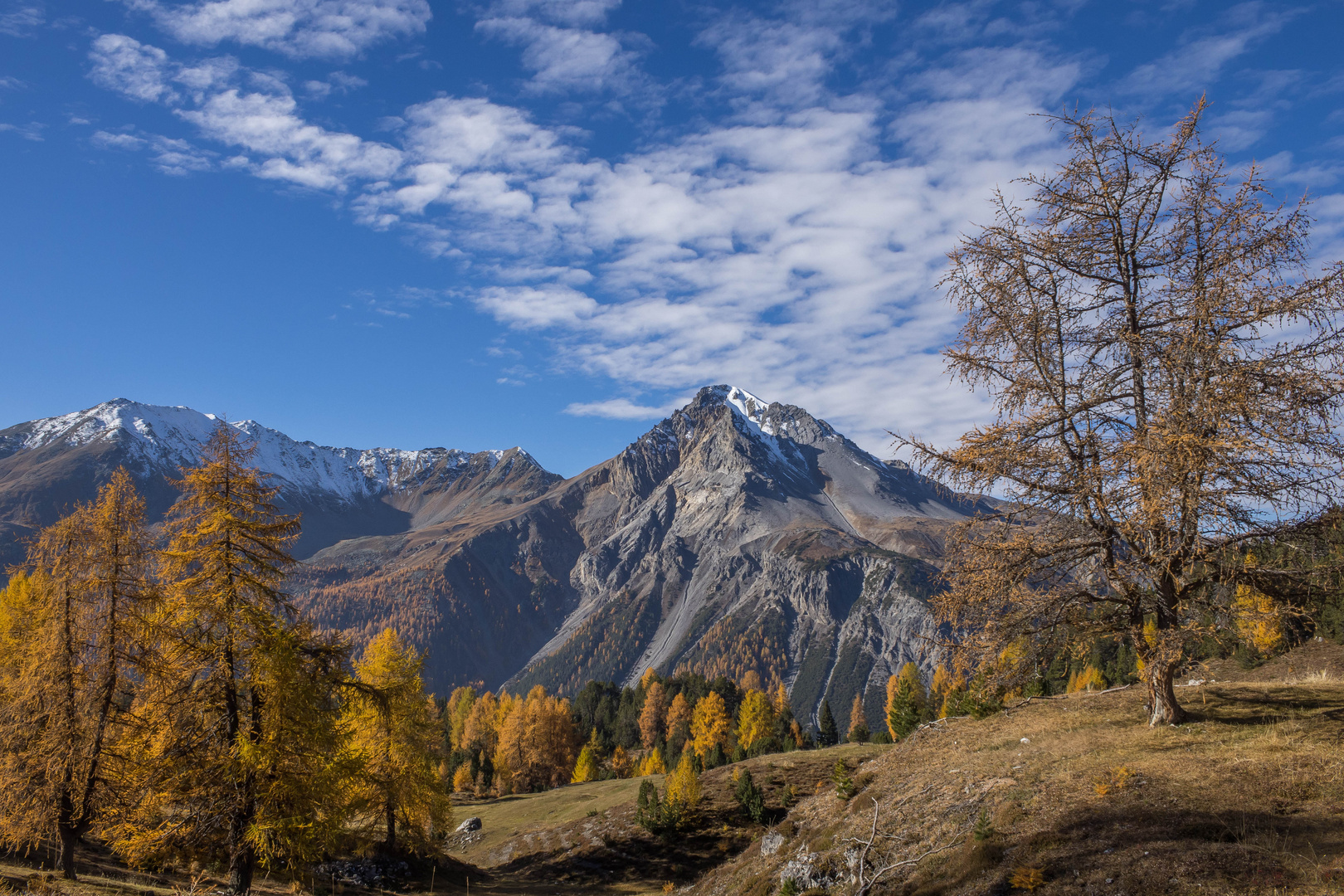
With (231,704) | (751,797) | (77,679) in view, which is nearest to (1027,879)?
(231,704)

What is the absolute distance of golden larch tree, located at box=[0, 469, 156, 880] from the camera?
1858 cm

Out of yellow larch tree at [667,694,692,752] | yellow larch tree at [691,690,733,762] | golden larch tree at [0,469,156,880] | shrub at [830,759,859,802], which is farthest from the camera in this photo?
yellow larch tree at [667,694,692,752]

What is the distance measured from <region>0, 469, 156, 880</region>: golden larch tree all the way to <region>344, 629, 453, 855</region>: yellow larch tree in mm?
11798

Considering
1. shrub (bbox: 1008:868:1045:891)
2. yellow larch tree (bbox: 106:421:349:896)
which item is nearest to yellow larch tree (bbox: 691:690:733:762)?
yellow larch tree (bbox: 106:421:349:896)

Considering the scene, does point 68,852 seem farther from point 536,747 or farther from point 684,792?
point 536,747

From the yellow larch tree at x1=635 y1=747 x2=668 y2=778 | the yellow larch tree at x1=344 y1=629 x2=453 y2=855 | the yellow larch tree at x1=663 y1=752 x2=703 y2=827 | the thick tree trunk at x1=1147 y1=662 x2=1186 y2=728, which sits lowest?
the yellow larch tree at x1=635 y1=747 x2=668 y2=778

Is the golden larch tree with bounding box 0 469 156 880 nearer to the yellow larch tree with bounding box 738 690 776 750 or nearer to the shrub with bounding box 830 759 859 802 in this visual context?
the shrub with bounding box 830 759 859 802

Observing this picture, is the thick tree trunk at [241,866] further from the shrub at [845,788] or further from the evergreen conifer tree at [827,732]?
the evergreen conifer tree at [827,732]

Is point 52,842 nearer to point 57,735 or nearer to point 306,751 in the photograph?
point 57,735

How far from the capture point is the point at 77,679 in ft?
63.4

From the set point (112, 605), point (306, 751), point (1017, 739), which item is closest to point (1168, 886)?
point (1017, 739)

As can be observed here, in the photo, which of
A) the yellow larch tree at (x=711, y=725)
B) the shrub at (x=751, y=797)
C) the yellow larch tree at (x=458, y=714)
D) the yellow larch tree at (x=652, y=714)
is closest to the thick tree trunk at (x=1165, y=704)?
the shrub at (x=751, y=797)

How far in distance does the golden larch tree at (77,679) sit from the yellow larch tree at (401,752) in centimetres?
1180

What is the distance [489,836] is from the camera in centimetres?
5828
